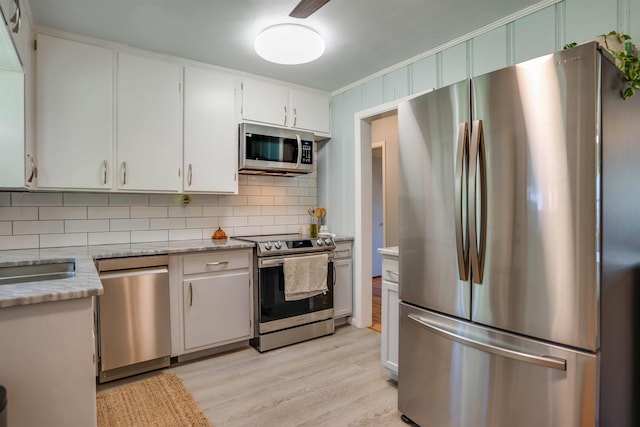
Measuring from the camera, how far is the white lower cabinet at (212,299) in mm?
2594

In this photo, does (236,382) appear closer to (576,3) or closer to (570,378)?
(570,378)

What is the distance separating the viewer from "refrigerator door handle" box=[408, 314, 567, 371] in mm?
1291

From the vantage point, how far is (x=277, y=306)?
2.90 m

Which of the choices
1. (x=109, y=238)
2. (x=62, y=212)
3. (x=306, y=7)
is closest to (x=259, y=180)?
(x=109, y=238)

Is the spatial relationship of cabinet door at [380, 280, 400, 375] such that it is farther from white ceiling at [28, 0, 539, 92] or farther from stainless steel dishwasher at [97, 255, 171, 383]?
white ceiling at [28, 0, 539, 92]

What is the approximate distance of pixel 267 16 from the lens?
2.19 m

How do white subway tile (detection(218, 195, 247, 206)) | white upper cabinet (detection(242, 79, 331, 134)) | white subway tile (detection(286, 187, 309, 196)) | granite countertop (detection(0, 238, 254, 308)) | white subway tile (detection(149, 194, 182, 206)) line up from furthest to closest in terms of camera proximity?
white subway tile (detection(286, 187, 309, 196)) → white subway tile (detection(218, 195, 247, 206)) → white upper cabinet (detection(242, 79, 331, 134)) → white subway tile (detection(149, 194, 182, 206)) → granite countertop (detection(0, 238, 254, 308))

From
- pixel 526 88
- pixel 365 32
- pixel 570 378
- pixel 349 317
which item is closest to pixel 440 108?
pixel 526 88

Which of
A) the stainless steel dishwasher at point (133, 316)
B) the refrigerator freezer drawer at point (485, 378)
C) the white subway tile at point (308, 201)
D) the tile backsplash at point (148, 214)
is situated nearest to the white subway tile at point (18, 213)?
the tile backsplash at point (148, 214)

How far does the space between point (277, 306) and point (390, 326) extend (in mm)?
1029

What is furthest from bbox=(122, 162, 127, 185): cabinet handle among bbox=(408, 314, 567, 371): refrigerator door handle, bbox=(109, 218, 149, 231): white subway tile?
bbox=(408, 314, 567, 371): refrigerator door handle

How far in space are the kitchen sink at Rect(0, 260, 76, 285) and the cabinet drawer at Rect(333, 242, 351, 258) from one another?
82.2 inches

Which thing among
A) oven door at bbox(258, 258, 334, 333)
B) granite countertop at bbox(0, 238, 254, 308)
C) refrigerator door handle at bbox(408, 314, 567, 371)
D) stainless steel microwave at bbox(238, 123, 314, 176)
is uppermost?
stainless steel microwave at bbox(238, 123, 314, 176)

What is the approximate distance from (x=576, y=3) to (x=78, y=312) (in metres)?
2.82
